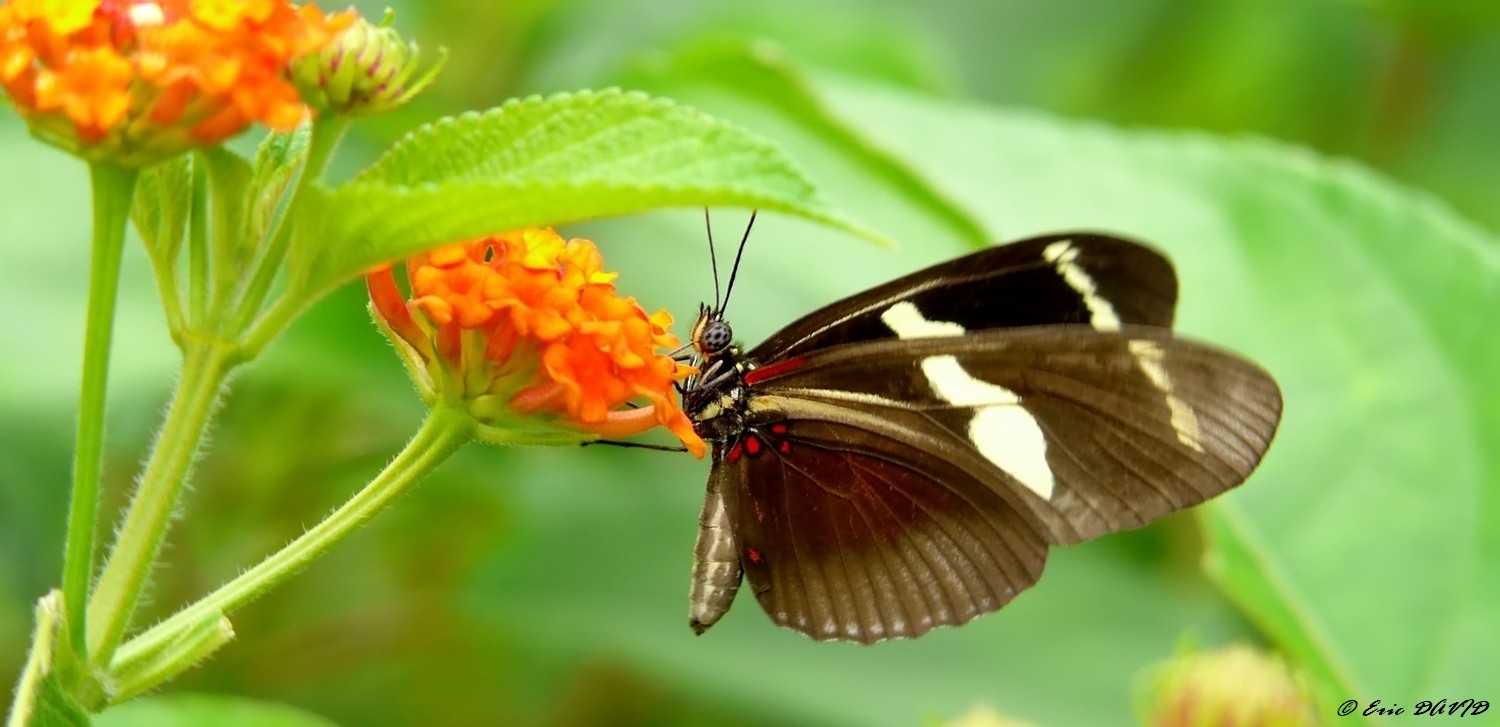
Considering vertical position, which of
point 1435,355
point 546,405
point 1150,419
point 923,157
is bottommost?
point 546,405

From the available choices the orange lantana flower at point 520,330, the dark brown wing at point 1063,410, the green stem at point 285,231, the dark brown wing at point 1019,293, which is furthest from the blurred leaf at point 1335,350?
the green stem at point 285,231

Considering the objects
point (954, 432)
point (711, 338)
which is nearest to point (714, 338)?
point (711, 338)

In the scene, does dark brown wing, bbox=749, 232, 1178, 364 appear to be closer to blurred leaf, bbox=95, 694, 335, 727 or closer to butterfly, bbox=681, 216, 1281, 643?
butterfly, bbox=681, 216, 1281, 643

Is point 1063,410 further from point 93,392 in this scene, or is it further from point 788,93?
point 93,392

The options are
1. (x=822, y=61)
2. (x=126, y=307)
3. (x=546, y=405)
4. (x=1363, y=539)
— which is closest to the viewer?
(x=546, y=405)

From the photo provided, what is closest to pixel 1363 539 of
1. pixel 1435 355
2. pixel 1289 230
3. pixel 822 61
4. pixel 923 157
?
pixel 1435 355

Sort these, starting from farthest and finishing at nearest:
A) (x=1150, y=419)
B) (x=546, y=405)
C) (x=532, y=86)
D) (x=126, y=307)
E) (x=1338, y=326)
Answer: (x=532, y=86) → (x=126, y=307) → (x=1338, y=326) → (x=1150, y=419) → (x=546, y=405)

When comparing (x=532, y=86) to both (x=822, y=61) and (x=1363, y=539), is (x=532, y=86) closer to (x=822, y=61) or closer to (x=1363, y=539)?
(x=822, y=61)
